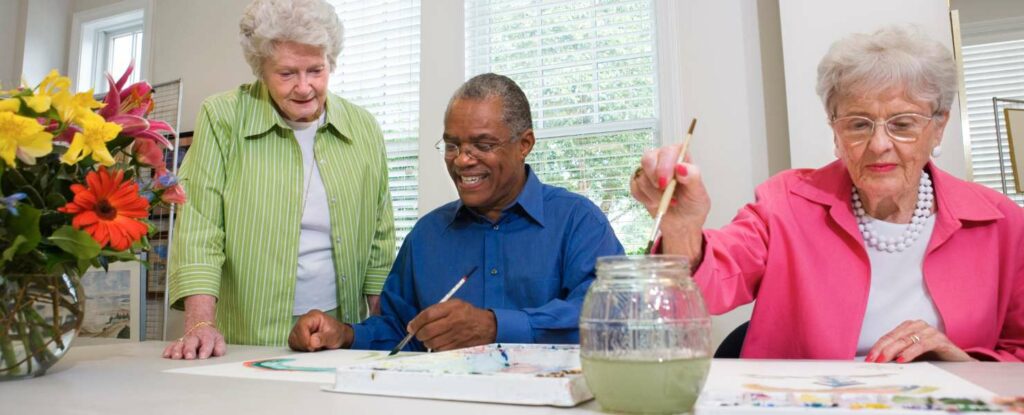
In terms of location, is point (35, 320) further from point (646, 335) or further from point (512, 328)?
point (646, 335)

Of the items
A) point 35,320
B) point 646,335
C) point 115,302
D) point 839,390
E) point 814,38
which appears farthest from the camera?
point 115,302

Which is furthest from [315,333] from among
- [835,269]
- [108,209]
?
[835,269]

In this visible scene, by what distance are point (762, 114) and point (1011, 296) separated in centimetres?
160

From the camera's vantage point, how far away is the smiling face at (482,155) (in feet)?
5.24

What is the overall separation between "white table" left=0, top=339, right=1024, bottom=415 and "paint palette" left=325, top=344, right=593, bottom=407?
1cm

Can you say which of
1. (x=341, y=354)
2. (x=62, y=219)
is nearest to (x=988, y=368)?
(x=341, y=354)

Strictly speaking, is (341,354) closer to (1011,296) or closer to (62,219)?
(62,219)

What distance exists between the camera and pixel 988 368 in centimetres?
93

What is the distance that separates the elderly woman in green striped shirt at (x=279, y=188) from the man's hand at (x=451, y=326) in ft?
1.94

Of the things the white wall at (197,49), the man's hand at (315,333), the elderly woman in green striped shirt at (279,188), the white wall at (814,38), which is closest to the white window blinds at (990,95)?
the white wall at (814,38)

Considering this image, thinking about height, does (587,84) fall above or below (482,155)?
above

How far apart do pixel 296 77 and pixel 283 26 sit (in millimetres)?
122

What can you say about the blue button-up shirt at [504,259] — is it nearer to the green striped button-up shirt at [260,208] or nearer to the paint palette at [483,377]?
the green striped button-up shirt at [260,208]

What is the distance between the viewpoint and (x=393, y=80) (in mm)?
3613
